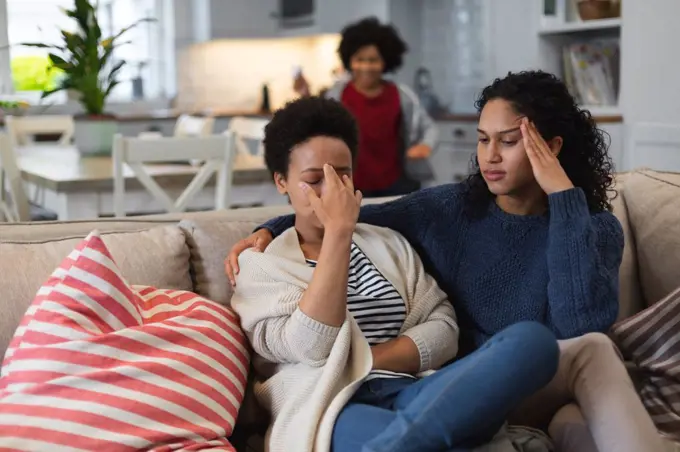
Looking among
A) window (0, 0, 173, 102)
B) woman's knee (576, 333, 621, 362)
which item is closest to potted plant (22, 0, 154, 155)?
window (0, 0, 173, 102)

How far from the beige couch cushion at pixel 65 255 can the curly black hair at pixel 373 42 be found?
1.85 metres

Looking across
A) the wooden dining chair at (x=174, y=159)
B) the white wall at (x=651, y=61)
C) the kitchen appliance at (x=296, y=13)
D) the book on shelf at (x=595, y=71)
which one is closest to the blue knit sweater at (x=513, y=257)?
the wooden dining chair at (x=174, y=159)

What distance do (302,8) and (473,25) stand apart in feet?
4.49

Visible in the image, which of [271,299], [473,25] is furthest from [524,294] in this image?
[473,25]

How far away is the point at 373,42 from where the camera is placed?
3609 millimetres

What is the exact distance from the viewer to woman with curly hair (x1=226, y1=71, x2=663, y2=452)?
5.48 ft

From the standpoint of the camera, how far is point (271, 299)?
5.63ft

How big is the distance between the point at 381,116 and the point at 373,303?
1.85 m

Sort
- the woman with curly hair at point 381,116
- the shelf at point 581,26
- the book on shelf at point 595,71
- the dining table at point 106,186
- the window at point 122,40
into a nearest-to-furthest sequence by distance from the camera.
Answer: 1. the dining table at point 106,186
2. the woman with curly hair at point 381,116
3. the shelf at point 581,26
4. the book on shelf at point 595,71
5. the window at point 122,40

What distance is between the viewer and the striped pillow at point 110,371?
151cm

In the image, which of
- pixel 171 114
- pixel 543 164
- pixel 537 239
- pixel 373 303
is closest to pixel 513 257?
pixel 537 239

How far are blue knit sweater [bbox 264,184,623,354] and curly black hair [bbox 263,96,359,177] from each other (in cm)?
16

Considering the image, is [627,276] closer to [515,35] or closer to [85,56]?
[85,56]

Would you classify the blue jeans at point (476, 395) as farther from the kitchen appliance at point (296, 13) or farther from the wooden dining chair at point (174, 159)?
the kitchen appliance at point (296, 13)
